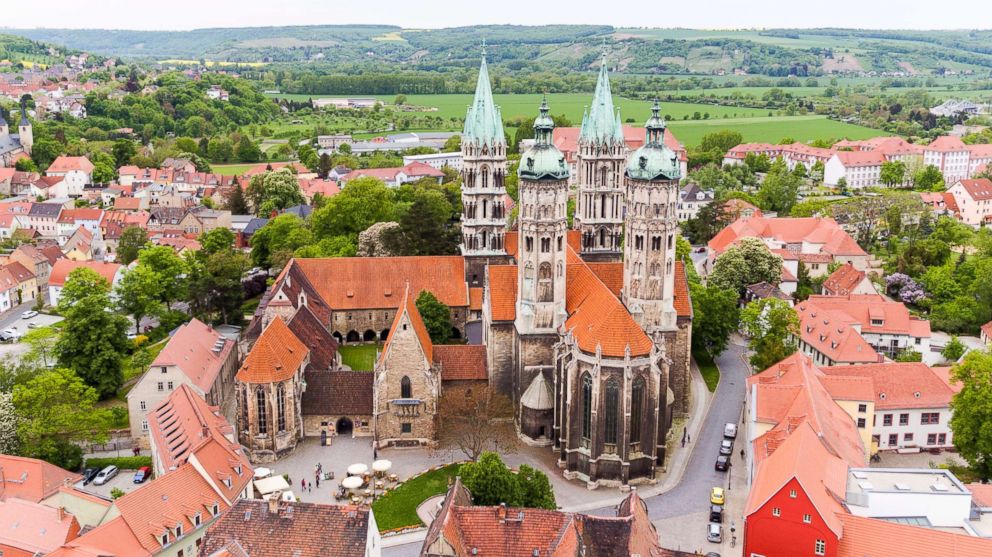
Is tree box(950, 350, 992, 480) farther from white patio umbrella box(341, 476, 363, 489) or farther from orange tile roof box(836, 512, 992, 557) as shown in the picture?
white patio umbrella box(341, 476, 363, 489)

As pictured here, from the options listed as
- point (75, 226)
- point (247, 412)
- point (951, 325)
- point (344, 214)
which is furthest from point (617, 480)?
point (75, 226)

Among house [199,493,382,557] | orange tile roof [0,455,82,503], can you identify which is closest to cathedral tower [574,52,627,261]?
Answer: house [199,493,382,557]

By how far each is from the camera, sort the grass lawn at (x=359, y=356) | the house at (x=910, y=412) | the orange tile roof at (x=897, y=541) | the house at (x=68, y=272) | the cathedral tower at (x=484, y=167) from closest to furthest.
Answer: the orange tile roof at (x=897, y=541)
the house at (x=910, y=412)
the cathedral tower at (x=484, y=167)
the grass lawn at (x=359, y=356)
the house at (x=68, y=272)

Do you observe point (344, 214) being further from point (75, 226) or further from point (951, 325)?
point (951, 325)

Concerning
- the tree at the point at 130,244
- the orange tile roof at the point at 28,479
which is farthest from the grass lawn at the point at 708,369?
the tree at the point at 130,244

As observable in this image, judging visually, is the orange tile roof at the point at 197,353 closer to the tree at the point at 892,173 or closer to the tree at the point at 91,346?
the tree at the point at 91,346
